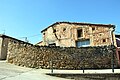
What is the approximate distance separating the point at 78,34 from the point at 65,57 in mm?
10786

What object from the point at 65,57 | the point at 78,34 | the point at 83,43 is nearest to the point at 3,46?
the point at 65,57

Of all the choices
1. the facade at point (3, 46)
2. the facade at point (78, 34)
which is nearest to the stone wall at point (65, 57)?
the facade at point (3, 46)

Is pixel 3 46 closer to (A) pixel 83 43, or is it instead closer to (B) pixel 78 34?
(B) pixel 78 34

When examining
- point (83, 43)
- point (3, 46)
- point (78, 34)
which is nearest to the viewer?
point (3, 46)

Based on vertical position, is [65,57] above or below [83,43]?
below

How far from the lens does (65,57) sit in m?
16.4

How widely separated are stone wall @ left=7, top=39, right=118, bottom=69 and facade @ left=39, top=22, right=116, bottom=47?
6.22 metres

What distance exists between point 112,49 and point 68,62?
450cm

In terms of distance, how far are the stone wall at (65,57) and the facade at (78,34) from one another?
6.22 m

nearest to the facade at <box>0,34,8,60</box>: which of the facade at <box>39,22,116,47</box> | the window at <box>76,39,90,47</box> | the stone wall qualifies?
the stone wall

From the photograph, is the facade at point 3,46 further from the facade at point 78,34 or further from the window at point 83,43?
the window at point 83,43

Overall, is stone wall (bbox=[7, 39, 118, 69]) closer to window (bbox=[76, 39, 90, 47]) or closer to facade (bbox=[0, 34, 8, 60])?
facade (bbox=[0, 34, 8, 60])

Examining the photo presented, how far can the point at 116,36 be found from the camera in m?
23.7

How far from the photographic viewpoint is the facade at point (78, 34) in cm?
2335
